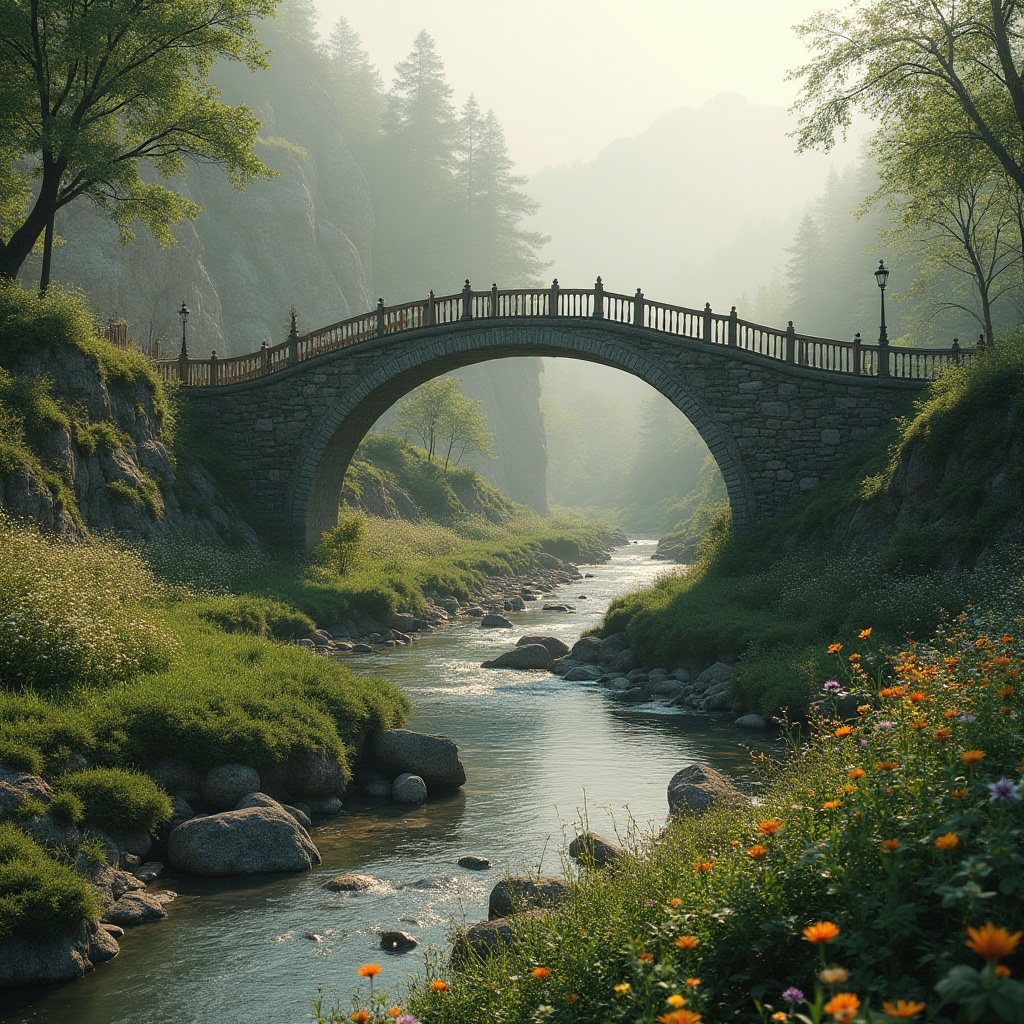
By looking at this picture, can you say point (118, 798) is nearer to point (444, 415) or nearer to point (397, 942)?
point (397, 942)

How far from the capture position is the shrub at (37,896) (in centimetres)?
746

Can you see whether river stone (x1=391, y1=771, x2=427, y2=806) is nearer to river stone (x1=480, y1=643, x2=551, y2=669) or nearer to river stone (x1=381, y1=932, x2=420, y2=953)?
river stone (x1=381, y1=932, x2=420, y2=953)

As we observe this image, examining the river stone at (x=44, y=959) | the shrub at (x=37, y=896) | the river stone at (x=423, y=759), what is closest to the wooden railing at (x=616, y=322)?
the river stone at (x=423, y=759)

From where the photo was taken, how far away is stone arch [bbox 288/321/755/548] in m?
25.6

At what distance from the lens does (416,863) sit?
32.8ft

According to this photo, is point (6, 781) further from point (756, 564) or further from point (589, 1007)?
point (756, 564)

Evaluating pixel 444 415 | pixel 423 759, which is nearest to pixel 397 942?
pixel 423 759

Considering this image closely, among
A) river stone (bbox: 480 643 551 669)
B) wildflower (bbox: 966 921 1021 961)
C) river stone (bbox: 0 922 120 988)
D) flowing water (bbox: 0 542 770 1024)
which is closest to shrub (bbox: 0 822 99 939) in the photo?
river stone (bbox: 0 922 120 988)

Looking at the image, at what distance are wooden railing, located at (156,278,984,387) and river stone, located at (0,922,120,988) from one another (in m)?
18.6

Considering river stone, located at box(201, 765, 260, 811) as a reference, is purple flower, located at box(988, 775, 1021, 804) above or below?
above

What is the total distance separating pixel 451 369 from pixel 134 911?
70.7 ft

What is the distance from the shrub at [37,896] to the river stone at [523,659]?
13531 mm

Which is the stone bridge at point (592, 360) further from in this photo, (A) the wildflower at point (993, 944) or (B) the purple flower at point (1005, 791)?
(A) the wildflower at point (993, 944)

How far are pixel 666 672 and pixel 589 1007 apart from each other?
1570 centimetres
